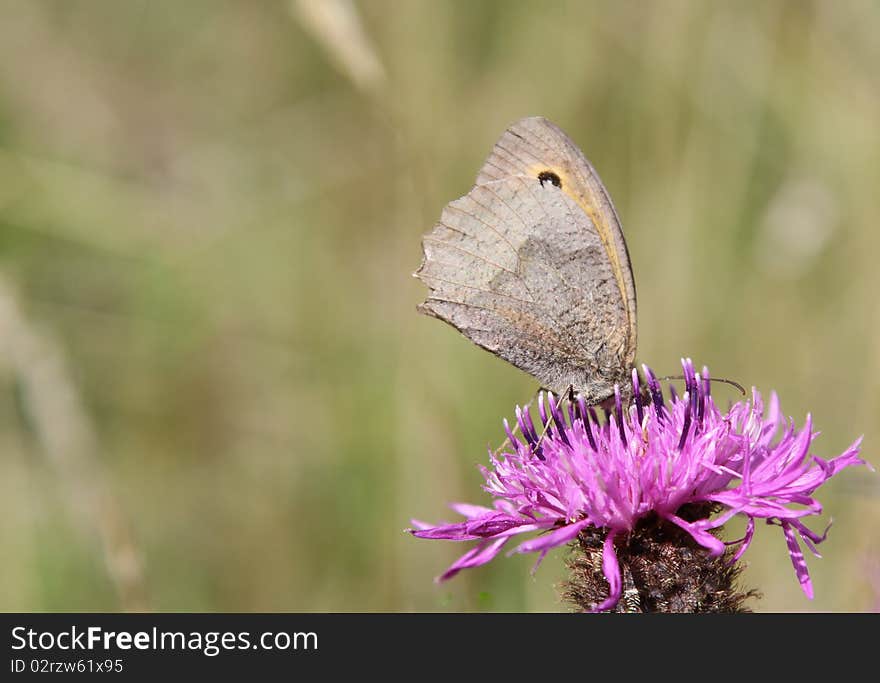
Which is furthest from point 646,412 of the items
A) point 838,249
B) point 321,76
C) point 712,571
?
point 321,76

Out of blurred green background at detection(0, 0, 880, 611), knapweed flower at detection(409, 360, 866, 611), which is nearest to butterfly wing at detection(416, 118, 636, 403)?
knapweed flower at detection(409, 360, 866, 611)

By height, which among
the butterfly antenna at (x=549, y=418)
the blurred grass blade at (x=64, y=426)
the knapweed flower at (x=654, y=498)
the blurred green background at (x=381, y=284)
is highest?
the blurred green background at (x=381, y=284)

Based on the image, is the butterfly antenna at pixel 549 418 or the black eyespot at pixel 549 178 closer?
the butterfly antenna at pixel 549 418

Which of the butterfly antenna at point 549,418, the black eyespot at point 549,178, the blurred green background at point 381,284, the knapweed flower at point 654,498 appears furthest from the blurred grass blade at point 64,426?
the black eyespot at point 549,178

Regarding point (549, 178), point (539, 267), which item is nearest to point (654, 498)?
point (539, 267)

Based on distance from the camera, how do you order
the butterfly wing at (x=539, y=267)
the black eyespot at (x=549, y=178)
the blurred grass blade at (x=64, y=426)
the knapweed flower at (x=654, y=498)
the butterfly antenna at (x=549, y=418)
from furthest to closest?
1. the blurred grass blade at (x=64, y=426)
2. the black eyespot at (x=549, y=178)
3. the butterfly wing at (x=539, y=267)
4. the butterfly antenna at (x=549, y=418)
5. the knapweed flower at (x=654, y=498)

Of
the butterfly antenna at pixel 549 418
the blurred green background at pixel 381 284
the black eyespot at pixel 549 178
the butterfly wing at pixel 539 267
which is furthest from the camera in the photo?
the blurred green background at pixel 381 284

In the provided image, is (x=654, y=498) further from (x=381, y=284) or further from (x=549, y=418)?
(x=381, y=284)

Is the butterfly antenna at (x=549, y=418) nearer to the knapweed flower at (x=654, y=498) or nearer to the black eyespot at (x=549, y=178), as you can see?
the knapweed flower at (x=654, y=498)
